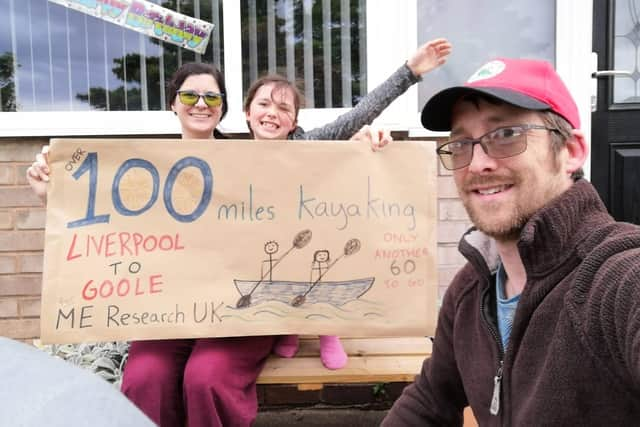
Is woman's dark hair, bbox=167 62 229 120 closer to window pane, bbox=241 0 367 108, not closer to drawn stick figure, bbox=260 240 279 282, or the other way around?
drawn stick figure, bbox=260 240 279 282

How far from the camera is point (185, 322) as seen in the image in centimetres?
206

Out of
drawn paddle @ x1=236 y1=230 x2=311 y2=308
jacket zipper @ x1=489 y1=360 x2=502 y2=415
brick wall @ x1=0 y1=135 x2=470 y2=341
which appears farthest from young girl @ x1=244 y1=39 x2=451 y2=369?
jacket zipper @ x1=489 y1=360 x2=502 y2=415

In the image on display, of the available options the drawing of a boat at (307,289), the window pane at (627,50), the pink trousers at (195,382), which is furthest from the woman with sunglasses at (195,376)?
the window pane at (627,50)

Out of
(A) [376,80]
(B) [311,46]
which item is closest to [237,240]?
(A) [376,80]

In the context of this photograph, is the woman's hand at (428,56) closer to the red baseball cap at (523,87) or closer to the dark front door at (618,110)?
the red baseball cap at (523,87)

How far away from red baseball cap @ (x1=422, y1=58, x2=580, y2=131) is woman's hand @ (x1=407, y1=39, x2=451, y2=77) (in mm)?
1220

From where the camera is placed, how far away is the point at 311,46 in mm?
3395

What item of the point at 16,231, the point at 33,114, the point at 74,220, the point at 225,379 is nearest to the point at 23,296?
the point at 16,231

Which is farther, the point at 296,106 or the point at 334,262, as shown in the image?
the point at 296,106

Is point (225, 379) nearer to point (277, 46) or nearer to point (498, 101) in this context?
point (498, 101)

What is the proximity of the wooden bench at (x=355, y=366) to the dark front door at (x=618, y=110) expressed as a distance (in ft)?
5.98

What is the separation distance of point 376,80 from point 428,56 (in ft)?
2.81

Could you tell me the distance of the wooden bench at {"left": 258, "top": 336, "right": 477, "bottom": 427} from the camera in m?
2.12

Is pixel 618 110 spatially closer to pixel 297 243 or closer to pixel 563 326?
pixel 297 243
